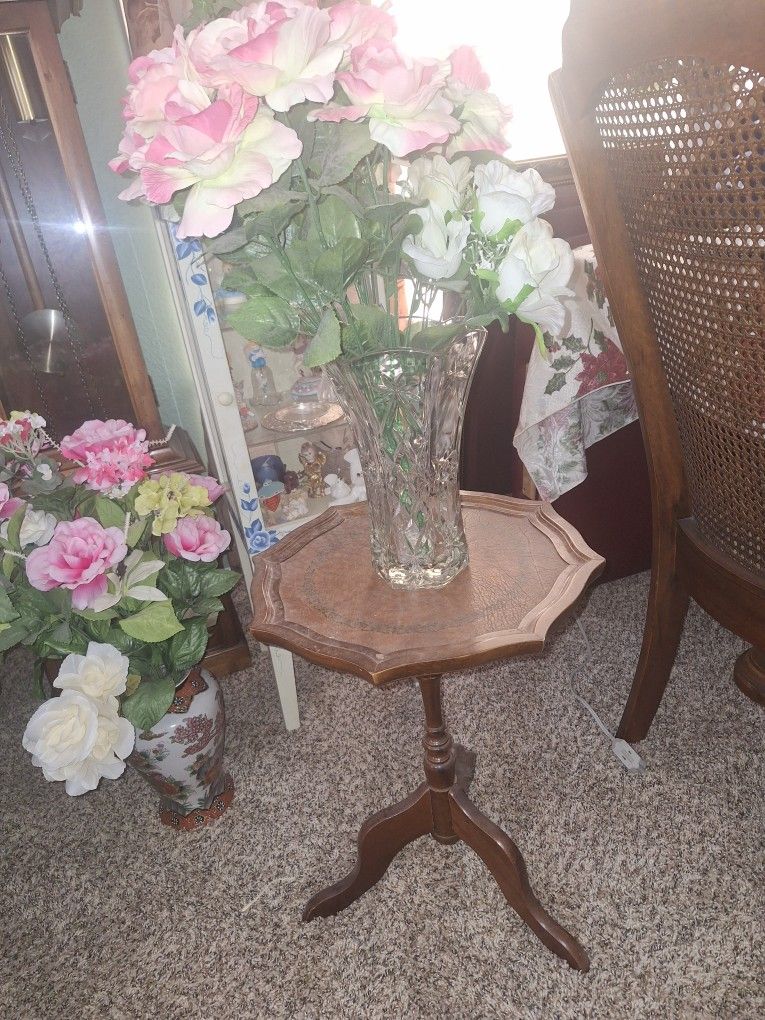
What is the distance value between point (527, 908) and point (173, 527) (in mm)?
833

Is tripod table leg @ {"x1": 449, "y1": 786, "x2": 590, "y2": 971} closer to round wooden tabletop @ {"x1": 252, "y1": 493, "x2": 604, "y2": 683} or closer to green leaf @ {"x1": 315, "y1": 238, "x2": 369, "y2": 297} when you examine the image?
round wooden tabletop @ {"x1": 252, "y1": 493, "x2": 604, "y2": 683}

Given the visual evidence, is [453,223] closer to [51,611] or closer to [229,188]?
[229,188]

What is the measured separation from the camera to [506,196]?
0.73 metres

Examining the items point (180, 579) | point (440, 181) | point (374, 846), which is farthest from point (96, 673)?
point (440, 181)

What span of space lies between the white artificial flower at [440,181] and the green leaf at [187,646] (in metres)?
0.83

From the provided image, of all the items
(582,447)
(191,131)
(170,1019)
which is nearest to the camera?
(191,131)

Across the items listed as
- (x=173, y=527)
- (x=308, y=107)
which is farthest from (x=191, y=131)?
(x=173, y=527)

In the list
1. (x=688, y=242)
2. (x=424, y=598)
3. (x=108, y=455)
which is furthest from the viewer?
(x=108, y=455)

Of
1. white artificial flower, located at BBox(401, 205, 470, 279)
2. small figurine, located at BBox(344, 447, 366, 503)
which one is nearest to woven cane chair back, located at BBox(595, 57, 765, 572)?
white artificial flower, located at BBox(401, 205, 470, 279)

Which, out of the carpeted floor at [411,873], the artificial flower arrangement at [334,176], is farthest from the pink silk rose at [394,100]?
the carpeted floor at [411,873]

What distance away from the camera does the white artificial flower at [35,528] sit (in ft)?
3.83

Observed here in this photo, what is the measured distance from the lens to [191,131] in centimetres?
61

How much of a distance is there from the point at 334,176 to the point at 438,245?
127 millimetres

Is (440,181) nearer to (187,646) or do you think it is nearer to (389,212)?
(389,212)
